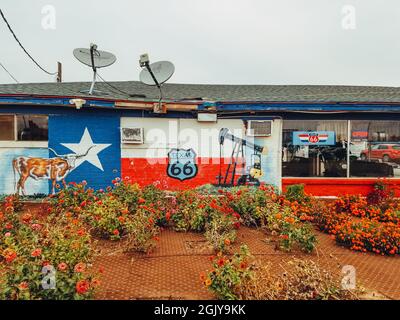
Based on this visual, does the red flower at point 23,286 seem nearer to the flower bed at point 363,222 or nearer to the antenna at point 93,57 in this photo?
the flower bed at point 363,222

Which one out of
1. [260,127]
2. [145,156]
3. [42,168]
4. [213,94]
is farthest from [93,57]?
[260,127]

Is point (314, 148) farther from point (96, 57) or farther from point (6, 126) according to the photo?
point (6, 126)

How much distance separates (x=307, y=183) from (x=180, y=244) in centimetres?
554

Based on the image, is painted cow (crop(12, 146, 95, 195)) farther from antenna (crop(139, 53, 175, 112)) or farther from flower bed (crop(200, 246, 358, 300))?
flower bed (crop(200, 246, 358, 300))

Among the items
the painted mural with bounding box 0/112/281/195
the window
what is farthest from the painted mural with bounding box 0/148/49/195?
the window

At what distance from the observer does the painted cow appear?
9211mm

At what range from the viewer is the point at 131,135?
31.0 ft

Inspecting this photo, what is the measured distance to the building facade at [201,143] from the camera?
30.2ft

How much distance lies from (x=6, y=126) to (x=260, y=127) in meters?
7.79

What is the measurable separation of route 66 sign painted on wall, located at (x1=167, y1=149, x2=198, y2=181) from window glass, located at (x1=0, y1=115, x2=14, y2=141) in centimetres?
483

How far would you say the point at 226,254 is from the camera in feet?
18.1

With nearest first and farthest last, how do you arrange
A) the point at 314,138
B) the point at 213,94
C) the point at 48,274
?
the point at 48,274 → the point at 314,138 → the point at 213,94

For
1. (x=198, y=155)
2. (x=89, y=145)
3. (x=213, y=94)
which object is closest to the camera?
(x=89, y=145)
